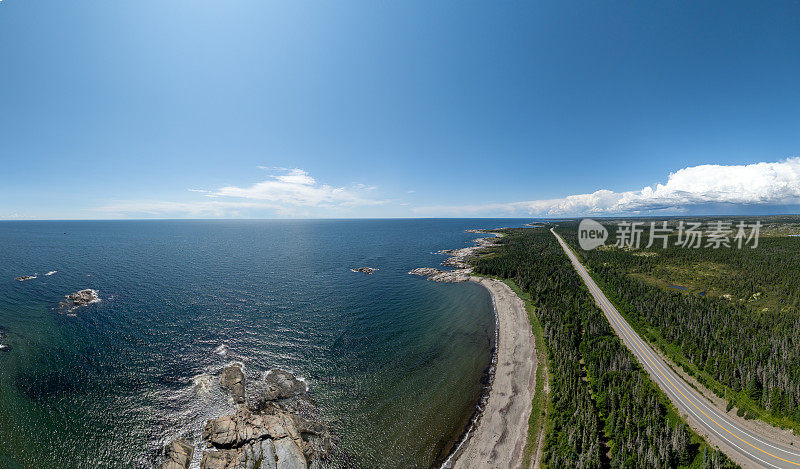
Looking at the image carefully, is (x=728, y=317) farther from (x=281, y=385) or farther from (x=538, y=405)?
(x=281, y=385)

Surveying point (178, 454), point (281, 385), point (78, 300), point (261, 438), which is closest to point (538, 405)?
point (261, 438)

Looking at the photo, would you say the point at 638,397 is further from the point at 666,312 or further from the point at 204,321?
the point at 204,321

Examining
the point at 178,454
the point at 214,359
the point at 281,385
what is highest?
the point at 214,359

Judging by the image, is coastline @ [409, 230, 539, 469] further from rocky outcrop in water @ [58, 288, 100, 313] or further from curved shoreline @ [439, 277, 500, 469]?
rocky outcrop in water @ [58, 288, 100, 313]

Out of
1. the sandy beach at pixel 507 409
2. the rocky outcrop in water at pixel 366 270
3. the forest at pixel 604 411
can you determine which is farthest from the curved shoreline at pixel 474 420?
the rocky outcrop in water at pixel 366 270

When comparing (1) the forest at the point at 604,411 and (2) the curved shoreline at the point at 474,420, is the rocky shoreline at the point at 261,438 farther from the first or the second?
(1) the forest at the point at 604,411
